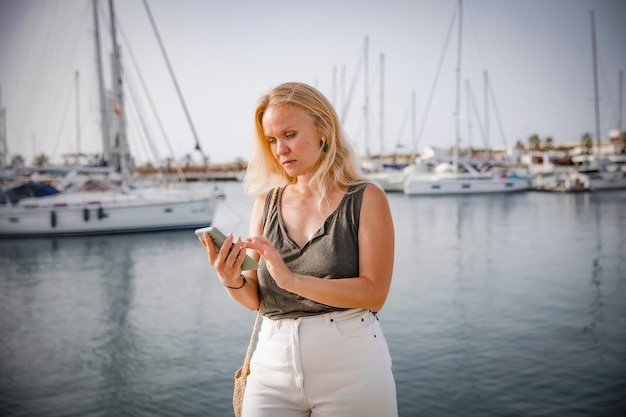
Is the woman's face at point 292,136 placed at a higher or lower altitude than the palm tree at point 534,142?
lower

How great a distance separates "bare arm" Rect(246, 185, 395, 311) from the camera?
1.63m

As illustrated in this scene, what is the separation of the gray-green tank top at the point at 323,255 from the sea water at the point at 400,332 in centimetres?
14

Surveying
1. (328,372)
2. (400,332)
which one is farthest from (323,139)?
(400,332)

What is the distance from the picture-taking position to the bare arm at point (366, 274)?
5.34 ft

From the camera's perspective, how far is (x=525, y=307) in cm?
957

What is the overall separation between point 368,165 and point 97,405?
5306cm

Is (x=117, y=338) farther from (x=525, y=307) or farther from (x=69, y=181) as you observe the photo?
(x=69, y=181)

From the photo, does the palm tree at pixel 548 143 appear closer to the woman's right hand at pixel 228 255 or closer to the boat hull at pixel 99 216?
the boat hull at pixel 99 216

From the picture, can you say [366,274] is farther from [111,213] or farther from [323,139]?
[111,213]

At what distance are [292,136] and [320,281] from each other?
1.71ft

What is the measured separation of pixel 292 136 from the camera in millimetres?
1838

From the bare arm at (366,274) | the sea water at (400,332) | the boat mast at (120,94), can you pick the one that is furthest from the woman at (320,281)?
the boat mast at (120,94)

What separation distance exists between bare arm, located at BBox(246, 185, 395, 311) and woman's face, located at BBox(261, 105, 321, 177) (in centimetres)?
→ 25

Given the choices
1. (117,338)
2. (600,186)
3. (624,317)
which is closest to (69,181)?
(117,338)
